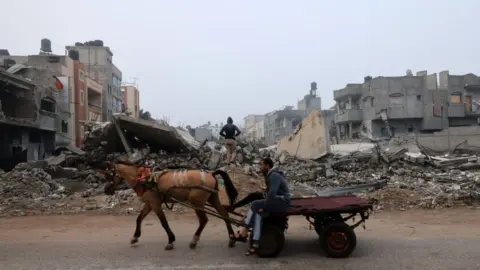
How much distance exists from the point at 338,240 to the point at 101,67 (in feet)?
163

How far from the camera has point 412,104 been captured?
4759 cm

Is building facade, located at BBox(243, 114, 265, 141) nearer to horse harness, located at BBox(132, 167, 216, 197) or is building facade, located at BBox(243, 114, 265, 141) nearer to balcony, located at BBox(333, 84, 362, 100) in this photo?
balcony, located at BBox(333, 84, 362, 100)

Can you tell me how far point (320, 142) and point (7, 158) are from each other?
18.5 metres

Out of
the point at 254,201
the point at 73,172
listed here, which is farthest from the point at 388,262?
the point at 73,172

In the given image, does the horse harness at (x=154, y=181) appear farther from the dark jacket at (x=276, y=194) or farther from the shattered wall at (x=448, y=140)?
the shattered wall at (x=448, y=140)

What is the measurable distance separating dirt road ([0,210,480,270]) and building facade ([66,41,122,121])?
137 feet

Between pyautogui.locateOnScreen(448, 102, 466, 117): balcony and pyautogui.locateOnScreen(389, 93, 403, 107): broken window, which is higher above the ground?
pyautogui.locateOnScreen(389, 93, 403, 107): broken window

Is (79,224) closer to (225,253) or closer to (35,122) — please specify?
(225,253)

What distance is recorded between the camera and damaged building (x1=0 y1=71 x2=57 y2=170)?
25.5 m

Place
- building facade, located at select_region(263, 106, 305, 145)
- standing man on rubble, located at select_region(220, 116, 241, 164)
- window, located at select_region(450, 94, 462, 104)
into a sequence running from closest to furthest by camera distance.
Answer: standing man on rubble, located at select_region(220, 116, 241, 164), window, located at select_region(450, 94, 462, 104), building facade, located at select_region(263, 106, 305, 145)

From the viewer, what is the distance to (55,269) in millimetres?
5969

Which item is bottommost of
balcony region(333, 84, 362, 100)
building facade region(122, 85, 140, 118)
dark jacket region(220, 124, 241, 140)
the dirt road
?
the dirt road

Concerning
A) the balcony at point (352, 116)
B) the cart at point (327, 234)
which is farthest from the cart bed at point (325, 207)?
the balcony at point (352, 116)

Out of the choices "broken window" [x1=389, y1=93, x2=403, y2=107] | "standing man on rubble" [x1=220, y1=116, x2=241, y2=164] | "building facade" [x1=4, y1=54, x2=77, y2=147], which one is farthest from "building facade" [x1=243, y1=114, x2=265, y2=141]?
"standing man on rubble" [x1=220, y1=116, x2=241, y2=164]
